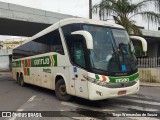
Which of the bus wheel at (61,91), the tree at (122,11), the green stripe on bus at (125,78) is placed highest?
the tree at (122,11)

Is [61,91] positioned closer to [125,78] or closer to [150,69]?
[125,78]

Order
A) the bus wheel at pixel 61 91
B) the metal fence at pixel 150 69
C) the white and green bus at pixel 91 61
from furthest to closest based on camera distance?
1. the metal fence at pixel 150 69
2. the bus wheel at pixel 61 91
3. the white and green bus at pixel 91 61

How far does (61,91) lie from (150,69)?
887cm

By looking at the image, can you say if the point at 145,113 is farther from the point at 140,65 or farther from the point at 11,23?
the point at 11,23

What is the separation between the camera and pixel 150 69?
56.5ft

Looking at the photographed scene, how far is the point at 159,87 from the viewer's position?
14859 mm

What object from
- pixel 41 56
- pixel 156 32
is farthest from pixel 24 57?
pixel 156 32

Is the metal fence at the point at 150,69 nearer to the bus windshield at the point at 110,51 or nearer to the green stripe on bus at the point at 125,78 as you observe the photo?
the bus windshield at the point at 110,51

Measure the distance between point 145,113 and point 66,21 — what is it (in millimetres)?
4595

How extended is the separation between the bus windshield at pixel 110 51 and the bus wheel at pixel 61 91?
232 cm

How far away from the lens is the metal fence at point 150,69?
1698 cm

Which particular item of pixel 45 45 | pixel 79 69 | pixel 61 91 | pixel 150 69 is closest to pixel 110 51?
pixel 79 69

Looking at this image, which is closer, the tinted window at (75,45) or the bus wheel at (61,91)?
the tinted window at (75,45)

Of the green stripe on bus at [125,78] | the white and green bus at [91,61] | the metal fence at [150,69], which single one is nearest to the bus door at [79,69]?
the white and green bus at [91,61]
